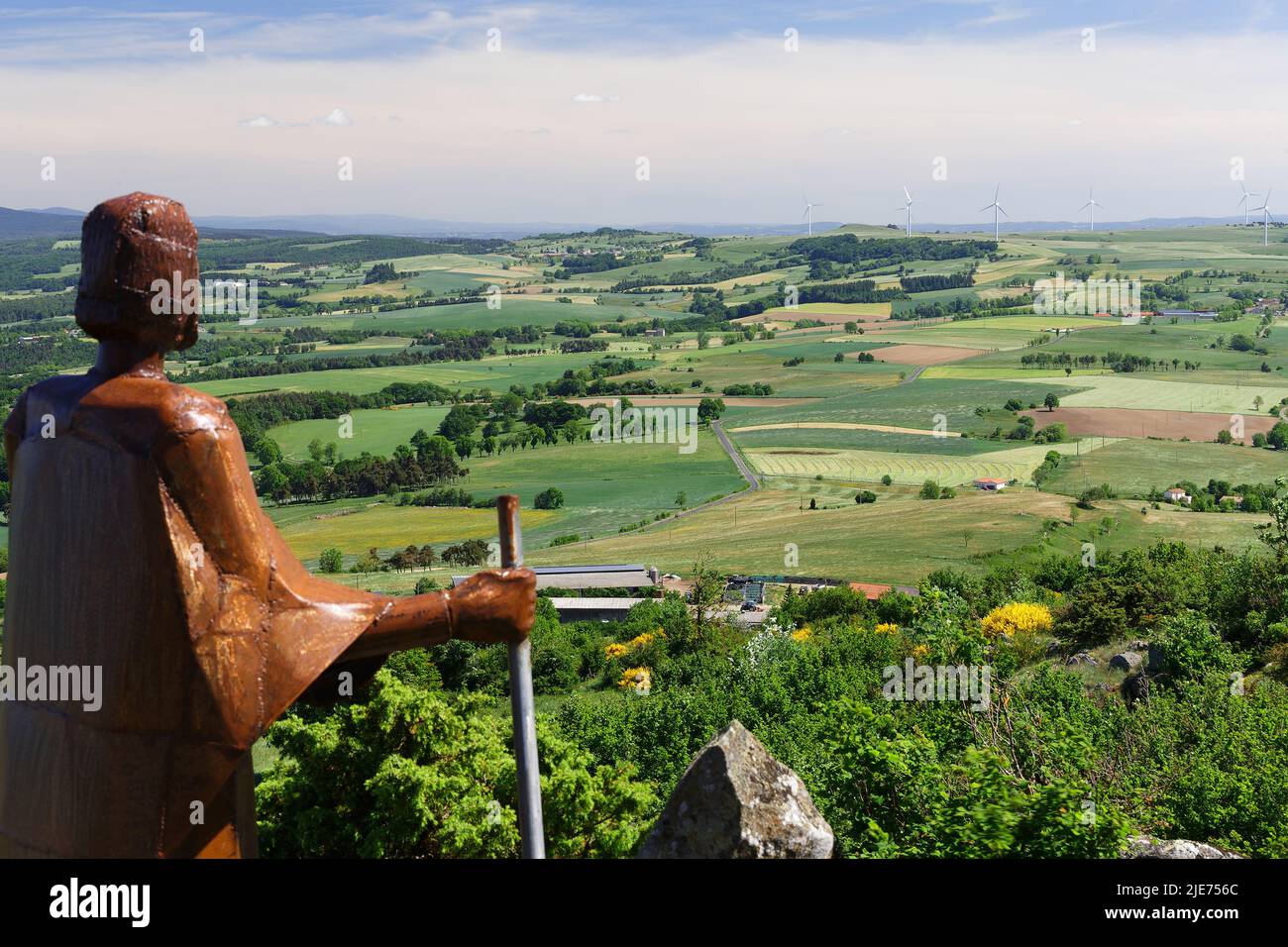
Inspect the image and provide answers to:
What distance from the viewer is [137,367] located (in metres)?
5.41

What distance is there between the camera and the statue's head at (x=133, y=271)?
5.33 meters

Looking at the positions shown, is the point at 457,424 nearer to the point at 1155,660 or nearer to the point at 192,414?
the point at 1155,660

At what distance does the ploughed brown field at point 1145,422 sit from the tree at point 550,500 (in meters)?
50.6

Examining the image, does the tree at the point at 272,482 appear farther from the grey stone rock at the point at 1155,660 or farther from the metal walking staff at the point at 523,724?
the metal walking staff at the point at 523,724

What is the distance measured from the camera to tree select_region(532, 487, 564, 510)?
326ft

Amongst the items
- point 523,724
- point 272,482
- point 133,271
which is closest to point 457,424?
point 272,482

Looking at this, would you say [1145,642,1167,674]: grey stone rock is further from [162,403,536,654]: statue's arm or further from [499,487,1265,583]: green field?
[499,487,1265,583]: green field

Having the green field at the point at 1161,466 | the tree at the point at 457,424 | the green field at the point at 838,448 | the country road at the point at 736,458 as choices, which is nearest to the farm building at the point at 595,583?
the green field at the point at 838,448

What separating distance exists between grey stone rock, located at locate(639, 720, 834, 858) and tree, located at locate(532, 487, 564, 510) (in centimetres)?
9102

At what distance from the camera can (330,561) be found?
7831 centimetres
